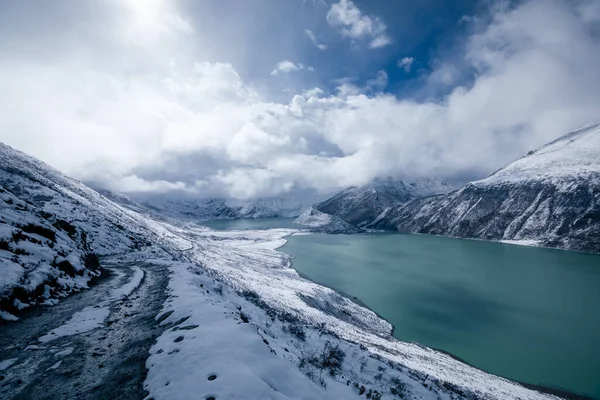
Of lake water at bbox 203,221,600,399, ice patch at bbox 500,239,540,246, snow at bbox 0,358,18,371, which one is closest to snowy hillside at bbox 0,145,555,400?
snow at bbox 0,358,18,371

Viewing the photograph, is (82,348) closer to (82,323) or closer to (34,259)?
(82,323)

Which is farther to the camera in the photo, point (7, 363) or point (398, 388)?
point (398, 388)

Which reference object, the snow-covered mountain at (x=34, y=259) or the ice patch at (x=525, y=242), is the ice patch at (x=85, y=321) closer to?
the snow-covered mountain at (x=34, y=259)

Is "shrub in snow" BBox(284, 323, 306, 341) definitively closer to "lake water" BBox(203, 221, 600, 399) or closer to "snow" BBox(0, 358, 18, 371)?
"snow" BBox(0, 358, 18, 371)

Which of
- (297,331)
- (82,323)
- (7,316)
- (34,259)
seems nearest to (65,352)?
(82,323)

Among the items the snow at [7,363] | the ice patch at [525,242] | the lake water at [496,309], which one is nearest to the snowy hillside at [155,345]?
the snow at [7,363]

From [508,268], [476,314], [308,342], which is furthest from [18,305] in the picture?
[508,268]
